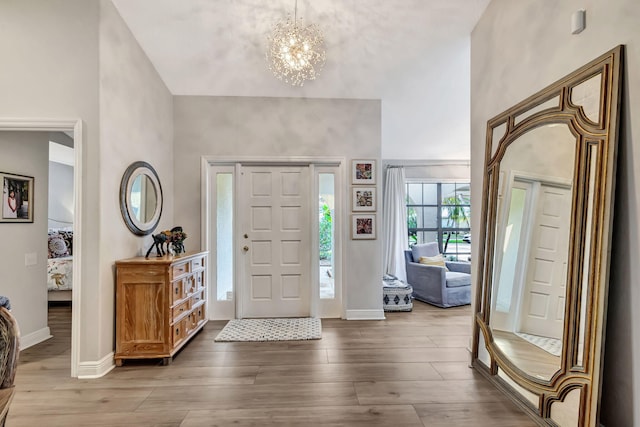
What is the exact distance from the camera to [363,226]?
407 cm

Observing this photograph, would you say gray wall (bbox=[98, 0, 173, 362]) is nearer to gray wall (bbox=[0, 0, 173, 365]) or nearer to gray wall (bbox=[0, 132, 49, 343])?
gray wall (bbox=[0, 0, 173, 365])

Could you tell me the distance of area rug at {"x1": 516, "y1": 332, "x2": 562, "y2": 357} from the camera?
1.83 m

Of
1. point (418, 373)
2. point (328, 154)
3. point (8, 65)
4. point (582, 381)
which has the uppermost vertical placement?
point (8, 65)

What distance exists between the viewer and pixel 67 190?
22.3 feet

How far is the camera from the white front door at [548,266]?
186cm

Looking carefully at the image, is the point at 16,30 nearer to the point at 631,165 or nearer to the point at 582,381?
the point at 631,165

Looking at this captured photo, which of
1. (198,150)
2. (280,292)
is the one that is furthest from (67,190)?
(280,292)

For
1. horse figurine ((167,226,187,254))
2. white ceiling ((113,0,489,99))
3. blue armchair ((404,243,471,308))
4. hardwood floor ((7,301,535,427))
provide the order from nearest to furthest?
1. hardwood floor ((7,301,535,427))
2. white ceiling ((113,0,489,99))
3. horse figurine ((167,226,187,254))
4. blue armchair ((404,243,471,308))

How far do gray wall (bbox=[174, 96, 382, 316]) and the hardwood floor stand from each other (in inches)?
39.2

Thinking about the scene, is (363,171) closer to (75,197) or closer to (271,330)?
(271,330)

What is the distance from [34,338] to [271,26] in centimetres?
395

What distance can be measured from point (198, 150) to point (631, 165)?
157 inches

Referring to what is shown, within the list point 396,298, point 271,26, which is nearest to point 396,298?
point 396,298

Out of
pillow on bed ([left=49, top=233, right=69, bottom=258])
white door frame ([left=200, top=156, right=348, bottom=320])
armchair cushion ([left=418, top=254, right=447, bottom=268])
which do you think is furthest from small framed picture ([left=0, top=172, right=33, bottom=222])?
armchair cushion ([left=418, top=254, right=447, bottom=268])
